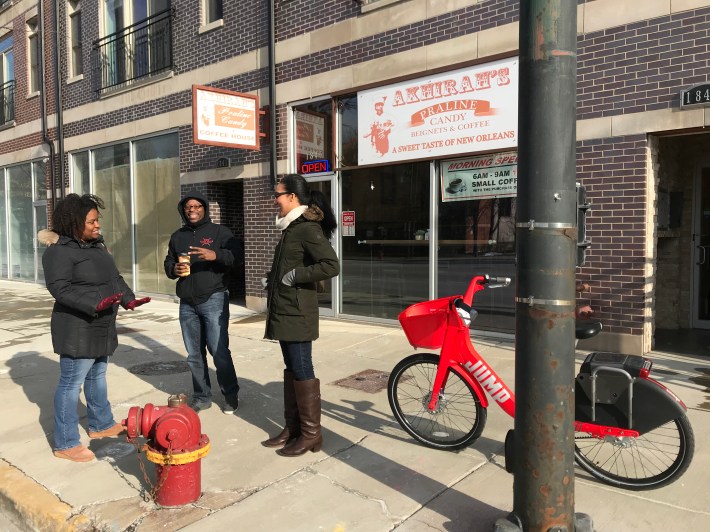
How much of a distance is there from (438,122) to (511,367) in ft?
11.5

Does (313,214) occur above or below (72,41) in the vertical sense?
below

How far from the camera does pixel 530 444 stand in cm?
253

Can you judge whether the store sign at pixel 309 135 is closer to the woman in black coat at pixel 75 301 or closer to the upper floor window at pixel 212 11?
the upper floor window at pixel 212 11

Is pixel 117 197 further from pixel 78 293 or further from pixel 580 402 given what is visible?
→ pixel 580 402

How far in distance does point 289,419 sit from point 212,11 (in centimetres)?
912

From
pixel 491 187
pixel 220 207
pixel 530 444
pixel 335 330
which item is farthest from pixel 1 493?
pixel 220 207

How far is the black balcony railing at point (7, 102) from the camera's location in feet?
54.3

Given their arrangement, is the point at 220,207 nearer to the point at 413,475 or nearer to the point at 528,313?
the point at 413,475

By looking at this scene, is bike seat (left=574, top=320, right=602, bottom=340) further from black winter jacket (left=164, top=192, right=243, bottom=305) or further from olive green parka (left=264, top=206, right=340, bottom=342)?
black winter jacket (left=164, top=192, right=243, bottom=305)

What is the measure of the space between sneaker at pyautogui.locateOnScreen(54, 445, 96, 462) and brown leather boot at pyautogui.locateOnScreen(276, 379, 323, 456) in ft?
4.24

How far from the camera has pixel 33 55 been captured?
617 inches

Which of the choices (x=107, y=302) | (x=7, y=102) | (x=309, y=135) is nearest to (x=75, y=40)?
(x=7, y=102)

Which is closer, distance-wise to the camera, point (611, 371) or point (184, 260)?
point (611, 371)

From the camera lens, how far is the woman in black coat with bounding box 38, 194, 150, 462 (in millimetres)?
3742
